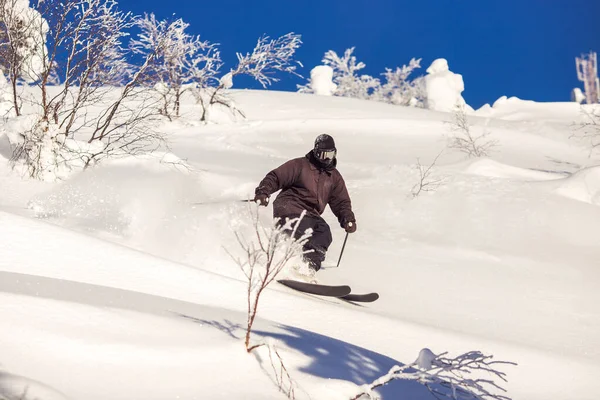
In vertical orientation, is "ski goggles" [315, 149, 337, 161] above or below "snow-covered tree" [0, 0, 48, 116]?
below

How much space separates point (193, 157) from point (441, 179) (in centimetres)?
503

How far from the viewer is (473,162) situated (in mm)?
11242

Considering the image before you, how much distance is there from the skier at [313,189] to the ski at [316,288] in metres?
0.79

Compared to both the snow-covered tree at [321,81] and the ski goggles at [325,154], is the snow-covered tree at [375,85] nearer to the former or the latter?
the snow-covered tree at [321,81]

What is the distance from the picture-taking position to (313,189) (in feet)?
19.5

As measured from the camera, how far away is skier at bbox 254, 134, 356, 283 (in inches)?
227

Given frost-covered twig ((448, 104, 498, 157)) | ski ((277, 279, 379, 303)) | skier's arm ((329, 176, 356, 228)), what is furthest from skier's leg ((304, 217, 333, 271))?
frost-covered twig ((448, 104, 498, 157))

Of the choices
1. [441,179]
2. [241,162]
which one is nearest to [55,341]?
[441,179]

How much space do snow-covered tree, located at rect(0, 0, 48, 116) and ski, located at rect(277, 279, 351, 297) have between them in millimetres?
5572

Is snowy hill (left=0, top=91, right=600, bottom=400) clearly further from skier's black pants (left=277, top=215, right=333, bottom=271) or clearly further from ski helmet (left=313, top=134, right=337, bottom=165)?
ski helmet (left=313, top=134, right=337, bottom=165)

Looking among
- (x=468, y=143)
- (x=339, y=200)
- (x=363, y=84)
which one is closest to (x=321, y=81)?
(x=363, y=84)

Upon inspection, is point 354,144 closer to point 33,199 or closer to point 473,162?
point 473,162

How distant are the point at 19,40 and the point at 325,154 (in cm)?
534

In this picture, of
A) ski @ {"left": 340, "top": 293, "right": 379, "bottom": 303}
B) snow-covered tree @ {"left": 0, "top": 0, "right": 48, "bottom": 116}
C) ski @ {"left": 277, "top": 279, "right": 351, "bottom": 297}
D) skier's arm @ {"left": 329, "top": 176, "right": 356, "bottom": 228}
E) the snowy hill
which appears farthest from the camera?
snow-covered tree @ {"left": 0, "top": 0, "right": 48, "bottom": 116}
